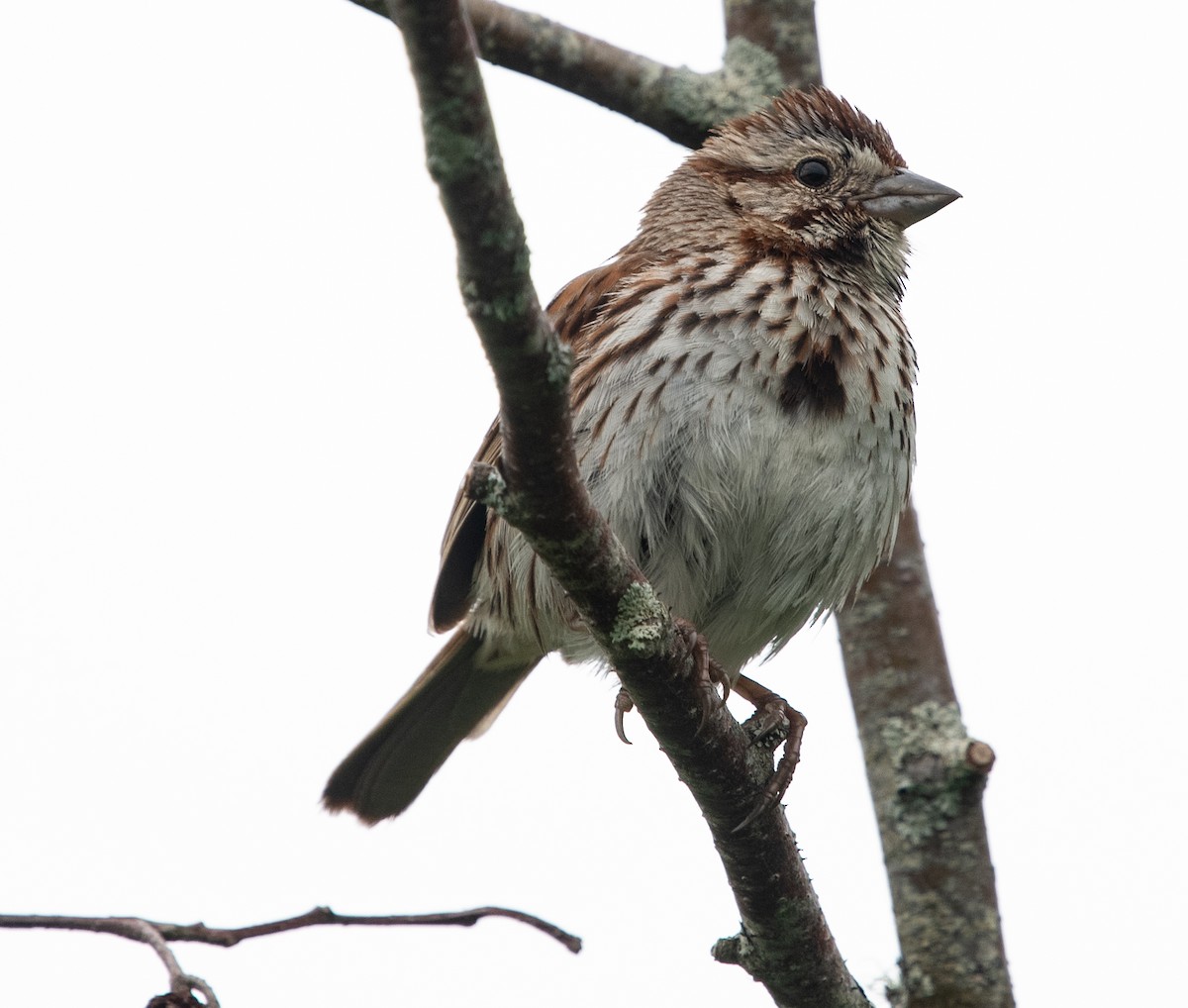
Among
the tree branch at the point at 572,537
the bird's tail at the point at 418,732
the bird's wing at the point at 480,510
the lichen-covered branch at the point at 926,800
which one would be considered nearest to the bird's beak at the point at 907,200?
the bird's wing at the point at 480,510

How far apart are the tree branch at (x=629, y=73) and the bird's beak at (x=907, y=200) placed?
0.54 metres

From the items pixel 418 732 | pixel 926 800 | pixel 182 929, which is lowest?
pixel 182 929

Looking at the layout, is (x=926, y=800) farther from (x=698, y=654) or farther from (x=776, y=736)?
(x=698, y=654)

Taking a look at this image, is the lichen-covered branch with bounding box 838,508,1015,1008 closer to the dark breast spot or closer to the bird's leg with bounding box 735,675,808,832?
the bird's leg with bounding box 735,675,808,832

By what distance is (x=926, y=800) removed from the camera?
13.8 feet

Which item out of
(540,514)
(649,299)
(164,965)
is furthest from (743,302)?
(164,965)

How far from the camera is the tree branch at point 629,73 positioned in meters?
4.69

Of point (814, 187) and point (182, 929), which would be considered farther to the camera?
point (814, 187)

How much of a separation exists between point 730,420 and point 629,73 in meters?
1.54

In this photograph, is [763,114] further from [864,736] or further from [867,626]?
[864,736]

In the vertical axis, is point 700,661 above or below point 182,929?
above

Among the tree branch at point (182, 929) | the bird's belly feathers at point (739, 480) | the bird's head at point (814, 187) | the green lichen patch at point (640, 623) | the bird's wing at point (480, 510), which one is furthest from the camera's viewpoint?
the bird's head at point (814, 187)

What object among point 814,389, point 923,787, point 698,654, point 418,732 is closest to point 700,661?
point 698,654

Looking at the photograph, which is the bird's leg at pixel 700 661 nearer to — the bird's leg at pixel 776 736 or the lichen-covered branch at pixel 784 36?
the bird's leg at pixel 776 736
